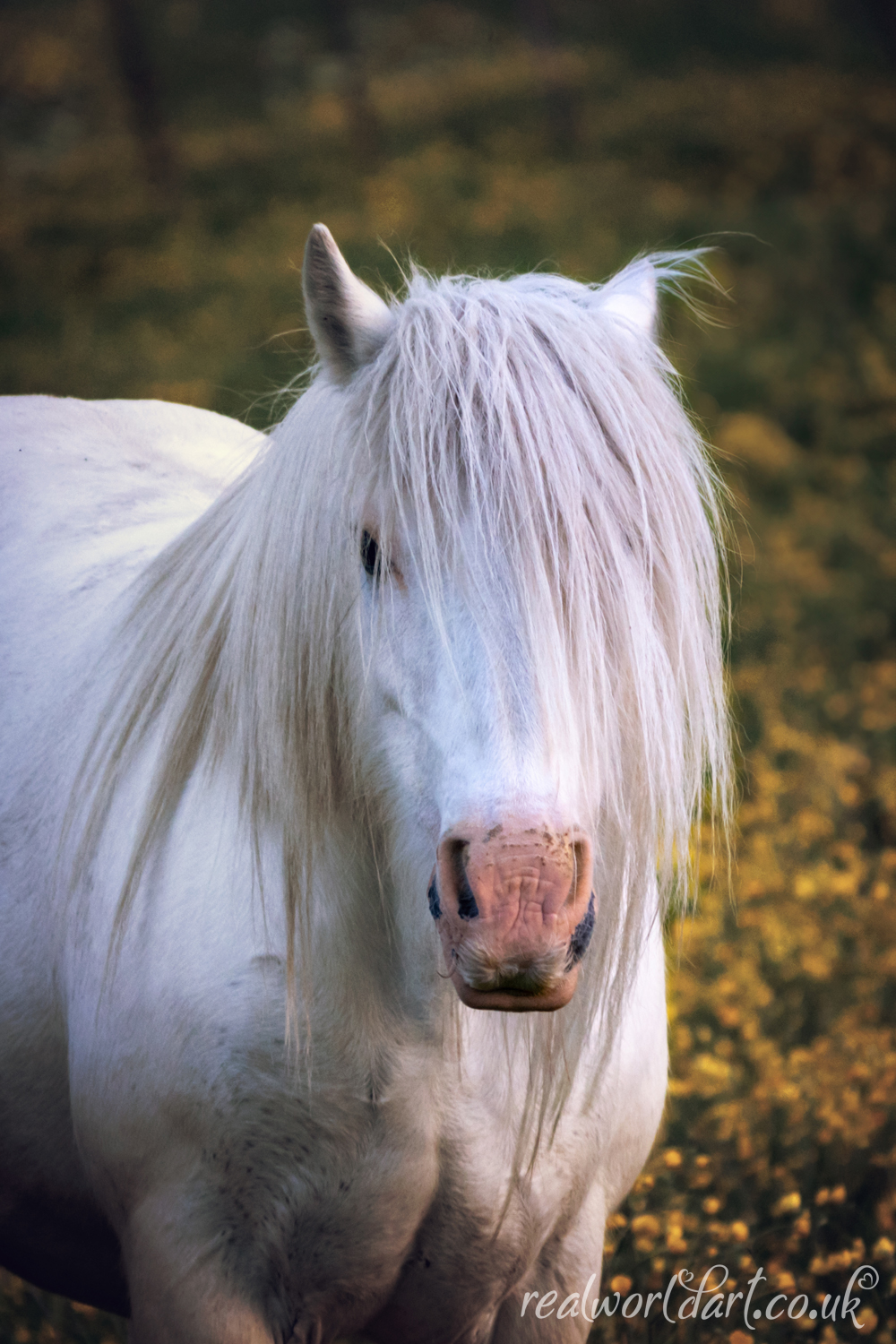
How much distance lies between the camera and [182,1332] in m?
1.54

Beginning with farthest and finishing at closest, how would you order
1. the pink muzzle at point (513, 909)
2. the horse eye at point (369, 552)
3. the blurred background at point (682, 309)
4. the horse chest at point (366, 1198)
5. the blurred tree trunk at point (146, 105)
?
the blurred tree trunk at point (146, 105) < the blurred background at point (682, 309) < the horse chest at point (366, 1198) < the horse eye at point (369, 552) < the pink muzzle at point (513, 909)

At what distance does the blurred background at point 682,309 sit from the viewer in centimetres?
277

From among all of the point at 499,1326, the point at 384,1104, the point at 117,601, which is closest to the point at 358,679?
the point at 384,1104

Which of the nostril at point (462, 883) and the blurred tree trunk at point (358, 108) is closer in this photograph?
the nostril at point (462, 883)

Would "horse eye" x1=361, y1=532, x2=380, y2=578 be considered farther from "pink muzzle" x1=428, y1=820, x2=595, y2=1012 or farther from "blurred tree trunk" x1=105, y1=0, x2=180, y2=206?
"blurred tree trunk" x1=105, y1=0, x2=180, y2=206

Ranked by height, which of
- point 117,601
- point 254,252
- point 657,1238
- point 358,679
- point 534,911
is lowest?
point 657,1238

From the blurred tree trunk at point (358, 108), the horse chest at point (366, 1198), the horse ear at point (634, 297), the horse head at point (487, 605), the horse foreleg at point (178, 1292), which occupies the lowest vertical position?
the horse foreleg at point (178, 1292)

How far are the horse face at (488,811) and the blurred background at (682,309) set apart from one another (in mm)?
599

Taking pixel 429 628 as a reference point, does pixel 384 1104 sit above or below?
below

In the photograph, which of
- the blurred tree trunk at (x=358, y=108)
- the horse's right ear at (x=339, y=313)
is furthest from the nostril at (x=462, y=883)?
the blurred tree trunk at (x=358, y=108)

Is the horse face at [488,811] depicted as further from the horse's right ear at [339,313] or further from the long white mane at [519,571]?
the horse's right ear at [339,313]

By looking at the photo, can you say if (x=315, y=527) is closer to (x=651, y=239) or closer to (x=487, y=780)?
(x=487, y=780)

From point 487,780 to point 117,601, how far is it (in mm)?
1128

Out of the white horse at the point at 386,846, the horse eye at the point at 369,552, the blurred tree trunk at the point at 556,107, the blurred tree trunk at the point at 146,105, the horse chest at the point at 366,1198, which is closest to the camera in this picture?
the white horse at the point at 386,846
